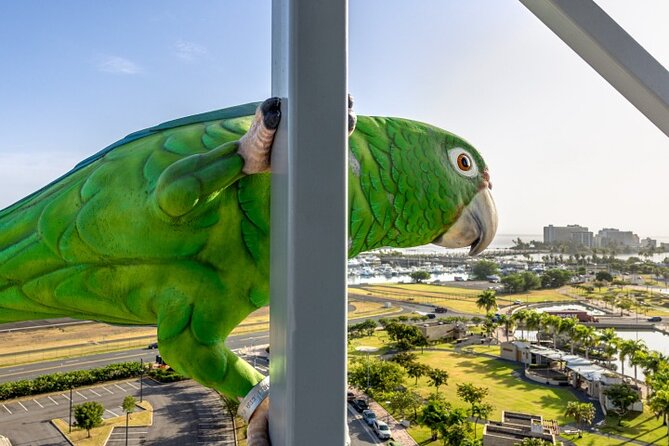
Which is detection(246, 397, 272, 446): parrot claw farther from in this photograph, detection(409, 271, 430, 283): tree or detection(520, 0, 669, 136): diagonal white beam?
detection(409, 271, 430, 283): tree

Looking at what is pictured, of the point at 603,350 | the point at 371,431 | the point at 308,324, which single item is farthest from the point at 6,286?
the point at 603,350

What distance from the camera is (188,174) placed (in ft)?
2.20

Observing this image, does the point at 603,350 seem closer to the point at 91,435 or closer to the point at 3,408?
the point at 91,435

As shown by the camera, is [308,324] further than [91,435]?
No

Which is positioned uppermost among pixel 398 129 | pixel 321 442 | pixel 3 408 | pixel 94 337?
pixel 398 129

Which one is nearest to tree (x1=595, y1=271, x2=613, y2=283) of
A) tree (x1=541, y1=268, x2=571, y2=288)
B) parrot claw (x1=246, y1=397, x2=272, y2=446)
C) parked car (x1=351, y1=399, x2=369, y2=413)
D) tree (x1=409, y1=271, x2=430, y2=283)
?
tree (x1=541, y1=268, x2=571, y2=288)

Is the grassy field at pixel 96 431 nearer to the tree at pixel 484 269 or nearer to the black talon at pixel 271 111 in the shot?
the tree at pixel 484 269

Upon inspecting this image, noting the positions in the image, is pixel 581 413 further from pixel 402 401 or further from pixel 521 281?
pixel 402 401

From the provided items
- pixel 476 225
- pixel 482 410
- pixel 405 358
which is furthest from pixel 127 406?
pixel 482 410

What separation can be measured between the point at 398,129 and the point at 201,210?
53 cm

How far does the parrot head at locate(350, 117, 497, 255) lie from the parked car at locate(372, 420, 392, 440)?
5.72 m

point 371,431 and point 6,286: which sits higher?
point 6,286

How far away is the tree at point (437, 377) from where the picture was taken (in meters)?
7.38

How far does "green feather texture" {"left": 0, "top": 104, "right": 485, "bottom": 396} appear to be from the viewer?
0.81 m
